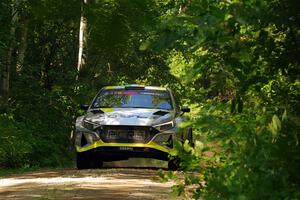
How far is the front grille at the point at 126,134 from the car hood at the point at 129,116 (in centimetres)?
10

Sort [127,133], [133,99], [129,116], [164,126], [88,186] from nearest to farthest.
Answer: [88,186]
[164,126]
[127,133]
[129,116]
[133,99]

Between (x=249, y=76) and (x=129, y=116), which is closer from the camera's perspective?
(x=249, y=76)

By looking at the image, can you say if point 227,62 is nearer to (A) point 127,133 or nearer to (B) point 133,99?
(A) point 127,133

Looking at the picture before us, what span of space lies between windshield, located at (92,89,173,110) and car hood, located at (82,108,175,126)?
0.34 m

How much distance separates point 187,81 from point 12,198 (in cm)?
461

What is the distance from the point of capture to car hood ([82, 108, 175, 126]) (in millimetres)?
12109

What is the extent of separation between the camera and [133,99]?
43.5 ft

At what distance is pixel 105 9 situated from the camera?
3.28 m

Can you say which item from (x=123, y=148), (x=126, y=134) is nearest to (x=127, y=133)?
(x=126, y=134)

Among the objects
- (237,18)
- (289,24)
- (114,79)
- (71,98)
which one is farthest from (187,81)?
(114,79)

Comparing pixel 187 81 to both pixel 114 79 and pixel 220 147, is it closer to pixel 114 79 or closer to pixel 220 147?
pixel 220 147

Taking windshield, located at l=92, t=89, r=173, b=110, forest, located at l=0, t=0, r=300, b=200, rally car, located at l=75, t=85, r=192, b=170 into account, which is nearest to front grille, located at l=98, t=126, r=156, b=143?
rally car, located at l=75, t=85, r=192, b=170

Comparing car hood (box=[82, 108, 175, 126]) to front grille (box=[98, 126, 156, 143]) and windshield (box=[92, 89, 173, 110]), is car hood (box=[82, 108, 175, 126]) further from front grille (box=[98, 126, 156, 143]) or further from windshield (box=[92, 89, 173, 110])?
windshield (box=[92, 89, 173, 110])

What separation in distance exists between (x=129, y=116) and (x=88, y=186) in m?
3.09
